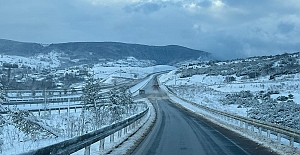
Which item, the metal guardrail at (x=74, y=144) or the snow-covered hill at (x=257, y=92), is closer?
the metal guardrail at (x=74, y=144)

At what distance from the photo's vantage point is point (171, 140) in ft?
49.7

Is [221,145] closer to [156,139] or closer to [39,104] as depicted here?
[156,139]

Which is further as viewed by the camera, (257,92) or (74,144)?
(257,92)

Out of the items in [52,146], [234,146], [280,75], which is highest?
[280,75]

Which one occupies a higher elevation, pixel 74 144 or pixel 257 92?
pixel 257 92

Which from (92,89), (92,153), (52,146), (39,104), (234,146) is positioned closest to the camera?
(52,146)

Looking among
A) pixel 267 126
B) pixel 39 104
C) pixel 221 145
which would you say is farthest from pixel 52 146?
pixel 39 104

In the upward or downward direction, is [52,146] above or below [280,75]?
below

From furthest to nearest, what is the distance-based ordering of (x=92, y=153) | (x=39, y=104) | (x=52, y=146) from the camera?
(x=39, y=104) → (x=92, y=153) → (x=52, y=146)

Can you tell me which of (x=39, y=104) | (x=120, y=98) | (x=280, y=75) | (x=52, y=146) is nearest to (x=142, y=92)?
(x=280, y=75)

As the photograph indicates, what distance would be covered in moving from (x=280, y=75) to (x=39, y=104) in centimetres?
6510

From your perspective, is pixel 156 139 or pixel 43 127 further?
pixel 156 139

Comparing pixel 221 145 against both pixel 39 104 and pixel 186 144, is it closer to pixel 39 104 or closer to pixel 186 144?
pixel 186 144

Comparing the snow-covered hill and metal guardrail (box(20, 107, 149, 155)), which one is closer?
metal guardrail (box(20, 107, 149, 155))
